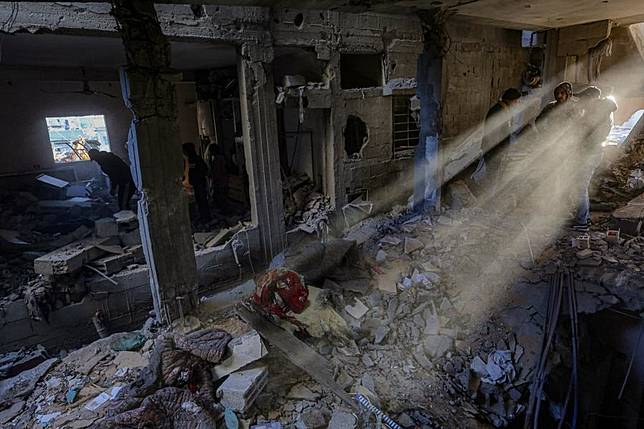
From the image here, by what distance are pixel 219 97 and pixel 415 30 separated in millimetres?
6891

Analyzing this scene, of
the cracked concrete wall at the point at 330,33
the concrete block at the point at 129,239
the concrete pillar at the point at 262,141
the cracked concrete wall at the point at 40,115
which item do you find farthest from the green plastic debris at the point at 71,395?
the cracked concrete wall at the point at 40,115

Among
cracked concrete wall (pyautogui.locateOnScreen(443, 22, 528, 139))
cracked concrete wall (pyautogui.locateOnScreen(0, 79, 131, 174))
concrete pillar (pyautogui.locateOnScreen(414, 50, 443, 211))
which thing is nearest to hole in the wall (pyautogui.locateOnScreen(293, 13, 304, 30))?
concrete pillar (pyautogui.locateOnScreen(414, 50, 443, 211))

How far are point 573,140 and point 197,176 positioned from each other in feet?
26.2

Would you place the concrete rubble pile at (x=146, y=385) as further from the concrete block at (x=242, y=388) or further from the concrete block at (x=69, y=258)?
the concrete block at (x=69, y=258)

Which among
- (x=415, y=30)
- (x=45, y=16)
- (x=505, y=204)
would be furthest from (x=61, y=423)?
(x=415, y=30)

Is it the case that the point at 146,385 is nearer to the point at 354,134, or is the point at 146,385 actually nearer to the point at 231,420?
the point at 231,420

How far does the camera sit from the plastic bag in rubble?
851 centimetres

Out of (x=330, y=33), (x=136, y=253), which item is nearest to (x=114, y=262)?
(x=136, y=253)

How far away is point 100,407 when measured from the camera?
390 cm

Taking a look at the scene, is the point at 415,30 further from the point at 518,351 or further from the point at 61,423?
the point at 61,423

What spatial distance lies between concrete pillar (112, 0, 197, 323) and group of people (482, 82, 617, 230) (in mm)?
6567

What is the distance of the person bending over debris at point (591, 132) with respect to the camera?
668 centimetres

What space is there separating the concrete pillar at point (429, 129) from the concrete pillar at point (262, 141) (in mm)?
3344

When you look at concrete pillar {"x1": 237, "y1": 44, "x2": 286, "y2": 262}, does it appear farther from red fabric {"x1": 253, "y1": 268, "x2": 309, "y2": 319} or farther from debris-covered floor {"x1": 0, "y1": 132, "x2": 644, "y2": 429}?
red fabric {"x1": 253, "y1": 268, "x2": 309, "y2": 319}
